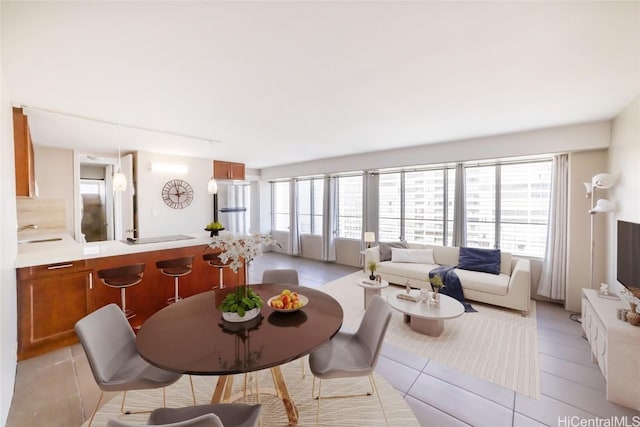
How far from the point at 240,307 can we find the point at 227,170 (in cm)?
525

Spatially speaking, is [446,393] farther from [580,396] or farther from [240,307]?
[240,307]

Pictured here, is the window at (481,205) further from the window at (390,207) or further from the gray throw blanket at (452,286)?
the window at (390,207)

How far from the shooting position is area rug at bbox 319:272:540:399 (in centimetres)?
232

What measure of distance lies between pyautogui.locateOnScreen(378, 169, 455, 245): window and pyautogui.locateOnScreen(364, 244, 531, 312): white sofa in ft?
1.52

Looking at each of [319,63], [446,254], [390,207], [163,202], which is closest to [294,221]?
[390,207]

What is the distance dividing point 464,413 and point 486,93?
280 centimetres

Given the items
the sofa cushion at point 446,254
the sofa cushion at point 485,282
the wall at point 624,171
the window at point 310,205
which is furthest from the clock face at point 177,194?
the wall at point 624,171

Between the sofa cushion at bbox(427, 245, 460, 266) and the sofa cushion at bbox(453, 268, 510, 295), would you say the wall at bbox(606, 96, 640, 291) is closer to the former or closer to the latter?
the sofa cushion at bbox(453, 268, 510, 295)

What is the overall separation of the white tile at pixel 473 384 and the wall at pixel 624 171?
6.95ft

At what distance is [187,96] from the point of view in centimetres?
259

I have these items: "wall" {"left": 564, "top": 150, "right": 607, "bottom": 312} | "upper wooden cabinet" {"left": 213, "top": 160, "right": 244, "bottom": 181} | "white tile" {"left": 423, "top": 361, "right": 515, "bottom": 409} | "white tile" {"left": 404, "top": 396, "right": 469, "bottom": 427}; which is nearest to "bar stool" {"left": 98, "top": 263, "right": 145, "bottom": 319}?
"white tile" {"left": 404, "top": 396, "right": 469, "bottom": 427}

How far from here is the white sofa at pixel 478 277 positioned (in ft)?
11.8

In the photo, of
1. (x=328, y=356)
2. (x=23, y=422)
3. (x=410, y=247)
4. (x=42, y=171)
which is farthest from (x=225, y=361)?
(x=42, y=171)

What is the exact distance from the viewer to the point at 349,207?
665cm
